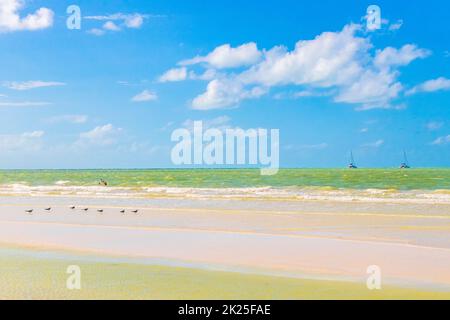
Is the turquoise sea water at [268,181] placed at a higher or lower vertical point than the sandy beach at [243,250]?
higher

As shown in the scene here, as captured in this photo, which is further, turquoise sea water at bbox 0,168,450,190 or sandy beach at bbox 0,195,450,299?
turquoise sea water at bbox 0,168,450,190

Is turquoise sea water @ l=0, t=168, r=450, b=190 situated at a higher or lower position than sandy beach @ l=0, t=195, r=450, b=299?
higher

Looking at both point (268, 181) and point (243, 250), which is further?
point (268, 181)

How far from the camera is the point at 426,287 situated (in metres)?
9.56

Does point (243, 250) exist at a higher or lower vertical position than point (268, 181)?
lower

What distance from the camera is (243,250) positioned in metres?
13.7

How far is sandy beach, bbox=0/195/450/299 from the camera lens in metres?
9.53

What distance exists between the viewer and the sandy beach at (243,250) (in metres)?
9.53

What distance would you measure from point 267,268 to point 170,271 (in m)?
2.03

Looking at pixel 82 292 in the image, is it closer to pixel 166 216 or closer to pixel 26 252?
pixel 26 252

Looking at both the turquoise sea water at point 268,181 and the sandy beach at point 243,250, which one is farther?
the turquoise sea water at point 268,181
